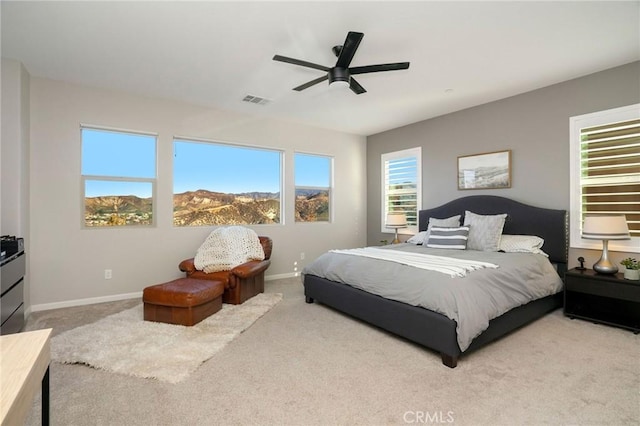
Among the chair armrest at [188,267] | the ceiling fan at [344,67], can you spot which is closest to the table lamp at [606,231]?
the ceiling fan at [344,67]

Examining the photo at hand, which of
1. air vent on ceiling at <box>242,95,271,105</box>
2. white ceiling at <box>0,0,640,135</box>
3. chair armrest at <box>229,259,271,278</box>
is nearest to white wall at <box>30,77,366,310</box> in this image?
white ceiling at <box>0,0,640,135</box>

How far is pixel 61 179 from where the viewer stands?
388 cm

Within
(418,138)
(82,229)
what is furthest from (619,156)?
(82,229)

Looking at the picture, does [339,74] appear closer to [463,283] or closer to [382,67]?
[382,67]

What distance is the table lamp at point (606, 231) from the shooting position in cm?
315

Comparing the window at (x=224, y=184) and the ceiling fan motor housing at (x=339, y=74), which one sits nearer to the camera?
the ceiling fan motor housing at (x=339, y=74)

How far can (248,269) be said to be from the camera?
3961mm

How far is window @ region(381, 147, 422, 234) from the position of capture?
5733 mm

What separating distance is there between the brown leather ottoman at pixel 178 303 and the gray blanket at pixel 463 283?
134cm

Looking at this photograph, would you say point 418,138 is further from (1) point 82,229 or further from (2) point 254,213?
(1) point 82,229

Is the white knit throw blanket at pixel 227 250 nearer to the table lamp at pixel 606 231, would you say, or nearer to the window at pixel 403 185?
the window at pixel 403 185

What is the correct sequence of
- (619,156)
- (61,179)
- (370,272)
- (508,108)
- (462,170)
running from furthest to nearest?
(462,170) < (508,108) < (61,179) < (619,156) < (370,272)

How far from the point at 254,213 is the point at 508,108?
164 inches

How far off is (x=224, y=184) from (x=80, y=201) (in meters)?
1.90
